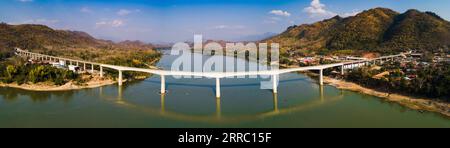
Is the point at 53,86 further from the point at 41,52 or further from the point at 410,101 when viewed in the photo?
the point at 41,52

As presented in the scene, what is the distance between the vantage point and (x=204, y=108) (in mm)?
21438

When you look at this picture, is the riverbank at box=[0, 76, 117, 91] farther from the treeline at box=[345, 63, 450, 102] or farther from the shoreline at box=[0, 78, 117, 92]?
the treeline at box=[345, 63, 450, 102]

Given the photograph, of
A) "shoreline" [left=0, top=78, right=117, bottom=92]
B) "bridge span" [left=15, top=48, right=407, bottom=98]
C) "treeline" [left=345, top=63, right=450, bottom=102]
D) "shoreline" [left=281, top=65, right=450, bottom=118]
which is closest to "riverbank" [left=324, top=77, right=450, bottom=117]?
"shoreline" [left=281, top=65, right=450, bottom=118]

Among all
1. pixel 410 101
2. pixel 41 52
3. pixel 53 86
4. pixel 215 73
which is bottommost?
pixel 410 101

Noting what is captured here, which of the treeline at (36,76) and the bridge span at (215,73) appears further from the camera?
the treeline at (36,76)

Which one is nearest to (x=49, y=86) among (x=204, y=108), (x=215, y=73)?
(x=215, y=73)

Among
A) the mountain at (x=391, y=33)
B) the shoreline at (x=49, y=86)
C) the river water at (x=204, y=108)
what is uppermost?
the mountain at (x=391, y=33)

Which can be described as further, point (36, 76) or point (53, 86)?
point (36, 76)

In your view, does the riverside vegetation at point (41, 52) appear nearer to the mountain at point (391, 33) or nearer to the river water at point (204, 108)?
the river water at point (204, 108)

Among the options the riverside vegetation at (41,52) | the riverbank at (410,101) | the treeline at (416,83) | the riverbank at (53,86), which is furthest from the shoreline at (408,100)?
the riverbank at (53,86)

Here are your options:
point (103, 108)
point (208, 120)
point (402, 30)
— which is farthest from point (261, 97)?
point (402, 30)

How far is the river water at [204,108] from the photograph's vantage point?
1802 centimetres

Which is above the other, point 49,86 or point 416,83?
point 416,83

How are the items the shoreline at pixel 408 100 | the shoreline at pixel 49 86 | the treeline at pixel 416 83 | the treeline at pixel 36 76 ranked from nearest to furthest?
the shoreline at pixel 408 100, the treeline at pixel 416 83, the shoreline at pixel 49 86, the treeline at pixel 36 76
